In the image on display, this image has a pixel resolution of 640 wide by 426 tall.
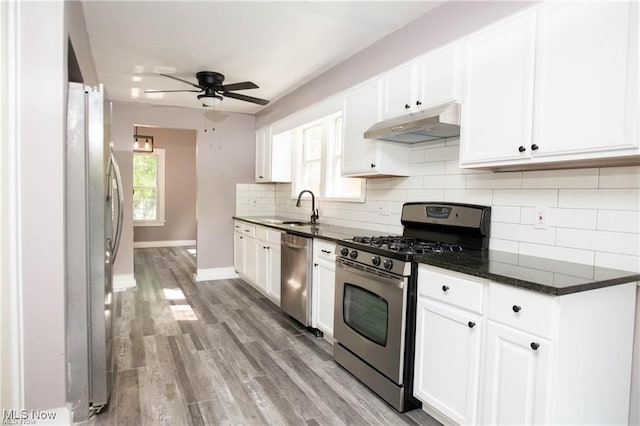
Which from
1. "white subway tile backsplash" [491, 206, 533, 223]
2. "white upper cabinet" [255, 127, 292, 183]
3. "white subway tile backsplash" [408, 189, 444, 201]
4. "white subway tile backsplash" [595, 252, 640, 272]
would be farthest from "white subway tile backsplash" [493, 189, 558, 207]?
"white upper cabinet" [255, 127, 292, 183]

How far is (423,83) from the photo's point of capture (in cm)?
255

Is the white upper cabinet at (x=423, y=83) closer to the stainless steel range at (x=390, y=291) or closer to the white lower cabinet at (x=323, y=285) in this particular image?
the stainless steel range at (x=390, y=291)

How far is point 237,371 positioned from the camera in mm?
2693

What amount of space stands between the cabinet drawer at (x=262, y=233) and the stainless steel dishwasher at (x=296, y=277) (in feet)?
1.97

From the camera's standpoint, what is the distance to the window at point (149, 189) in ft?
27.9

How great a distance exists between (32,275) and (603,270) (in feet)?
9.11

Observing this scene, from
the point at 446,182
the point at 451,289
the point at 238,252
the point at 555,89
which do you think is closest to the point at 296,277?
the point at 446,182

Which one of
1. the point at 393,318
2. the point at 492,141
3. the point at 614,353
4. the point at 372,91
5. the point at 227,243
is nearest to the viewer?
the point at 614,353

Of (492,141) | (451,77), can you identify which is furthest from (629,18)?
(451,77)

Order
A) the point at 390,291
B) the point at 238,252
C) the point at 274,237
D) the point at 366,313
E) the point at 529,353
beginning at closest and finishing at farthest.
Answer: the point at 529,353 < the point at 390,291 < the point at 366,313 < the point at 274,237 < the point at 238,252

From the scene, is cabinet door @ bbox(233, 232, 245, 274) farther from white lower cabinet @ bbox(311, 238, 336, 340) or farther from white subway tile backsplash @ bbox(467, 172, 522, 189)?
white subway tile backsplash @ bbox(467, 172, 522, 189)

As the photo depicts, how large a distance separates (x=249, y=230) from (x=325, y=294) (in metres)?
2.14

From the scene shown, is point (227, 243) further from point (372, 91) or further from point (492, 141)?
point (492, 141)

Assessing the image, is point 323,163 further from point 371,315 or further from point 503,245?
point 503,245
